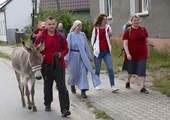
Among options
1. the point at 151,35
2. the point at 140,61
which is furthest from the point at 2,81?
the point at 151,35

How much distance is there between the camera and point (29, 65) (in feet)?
24.0

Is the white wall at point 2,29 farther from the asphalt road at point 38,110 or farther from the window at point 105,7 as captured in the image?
the asphalt road at point 38,110

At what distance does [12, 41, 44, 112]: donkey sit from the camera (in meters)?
6.70

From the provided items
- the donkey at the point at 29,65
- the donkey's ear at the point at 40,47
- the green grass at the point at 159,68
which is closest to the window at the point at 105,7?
the green grass at the point at 159,68

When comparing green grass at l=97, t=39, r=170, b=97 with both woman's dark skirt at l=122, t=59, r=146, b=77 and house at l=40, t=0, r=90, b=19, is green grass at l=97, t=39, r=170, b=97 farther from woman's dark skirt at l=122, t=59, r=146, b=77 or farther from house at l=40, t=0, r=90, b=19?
house at l=40, t=0, r=90, b=19

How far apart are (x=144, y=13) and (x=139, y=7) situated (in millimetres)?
1076

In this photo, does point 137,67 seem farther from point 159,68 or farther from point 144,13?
point 144,13

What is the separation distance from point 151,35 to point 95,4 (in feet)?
23.9

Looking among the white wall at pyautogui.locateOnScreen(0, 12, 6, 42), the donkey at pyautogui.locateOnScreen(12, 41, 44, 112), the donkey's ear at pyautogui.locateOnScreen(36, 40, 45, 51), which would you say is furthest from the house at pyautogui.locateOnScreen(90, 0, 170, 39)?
the white wall at pyautogui.locateOnScreen(0, 12, 6, 42)

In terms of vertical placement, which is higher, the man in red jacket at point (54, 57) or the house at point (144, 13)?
the house at point (144, 13)

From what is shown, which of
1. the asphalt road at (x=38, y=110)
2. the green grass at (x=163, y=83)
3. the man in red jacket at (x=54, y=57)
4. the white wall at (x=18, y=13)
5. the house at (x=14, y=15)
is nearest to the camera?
the man in red jacket at (x=54, y=57)

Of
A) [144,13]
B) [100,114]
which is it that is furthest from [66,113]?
[144,13]

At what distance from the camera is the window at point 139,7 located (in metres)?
15.8

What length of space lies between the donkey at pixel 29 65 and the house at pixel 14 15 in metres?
27.9
